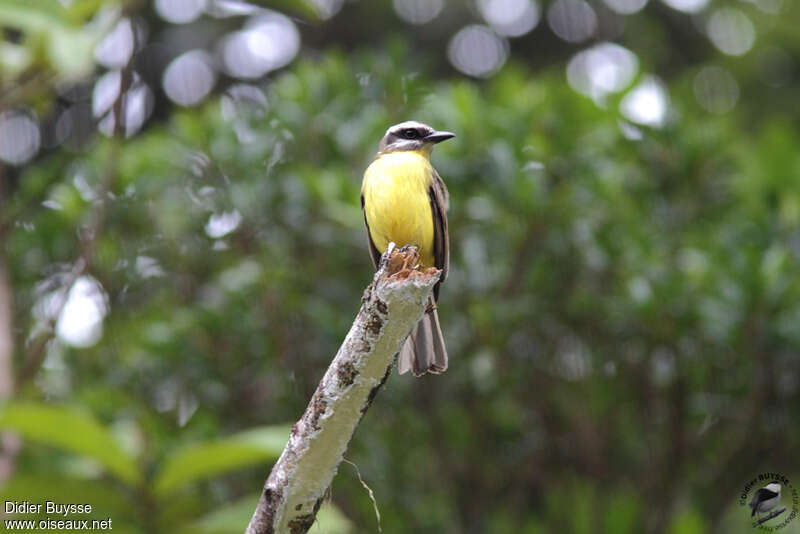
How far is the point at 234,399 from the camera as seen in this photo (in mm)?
4828

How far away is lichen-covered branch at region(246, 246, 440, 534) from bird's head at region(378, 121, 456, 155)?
162 cm

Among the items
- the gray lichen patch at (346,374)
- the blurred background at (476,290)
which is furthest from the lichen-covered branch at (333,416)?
the blurred background at (476,290)

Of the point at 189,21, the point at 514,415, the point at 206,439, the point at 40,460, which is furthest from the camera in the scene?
the point at 189,21

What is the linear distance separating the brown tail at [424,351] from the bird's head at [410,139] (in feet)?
2.53

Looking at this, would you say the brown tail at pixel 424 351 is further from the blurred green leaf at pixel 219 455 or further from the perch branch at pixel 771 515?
the perch branch at pixel 771 515

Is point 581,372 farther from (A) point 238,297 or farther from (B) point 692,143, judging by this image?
(A) point 238,297

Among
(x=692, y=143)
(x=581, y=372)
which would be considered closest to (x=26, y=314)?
(x=581, y=372)

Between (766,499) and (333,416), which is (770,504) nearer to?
(766,499)

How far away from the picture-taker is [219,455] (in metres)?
2.94

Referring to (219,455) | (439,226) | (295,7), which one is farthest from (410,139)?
(219,455)

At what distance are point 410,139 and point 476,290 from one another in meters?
1.17

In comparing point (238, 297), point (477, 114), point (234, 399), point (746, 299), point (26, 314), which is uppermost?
point (477, 114)

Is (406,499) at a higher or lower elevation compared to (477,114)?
lower

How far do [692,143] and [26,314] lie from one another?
139 inches
